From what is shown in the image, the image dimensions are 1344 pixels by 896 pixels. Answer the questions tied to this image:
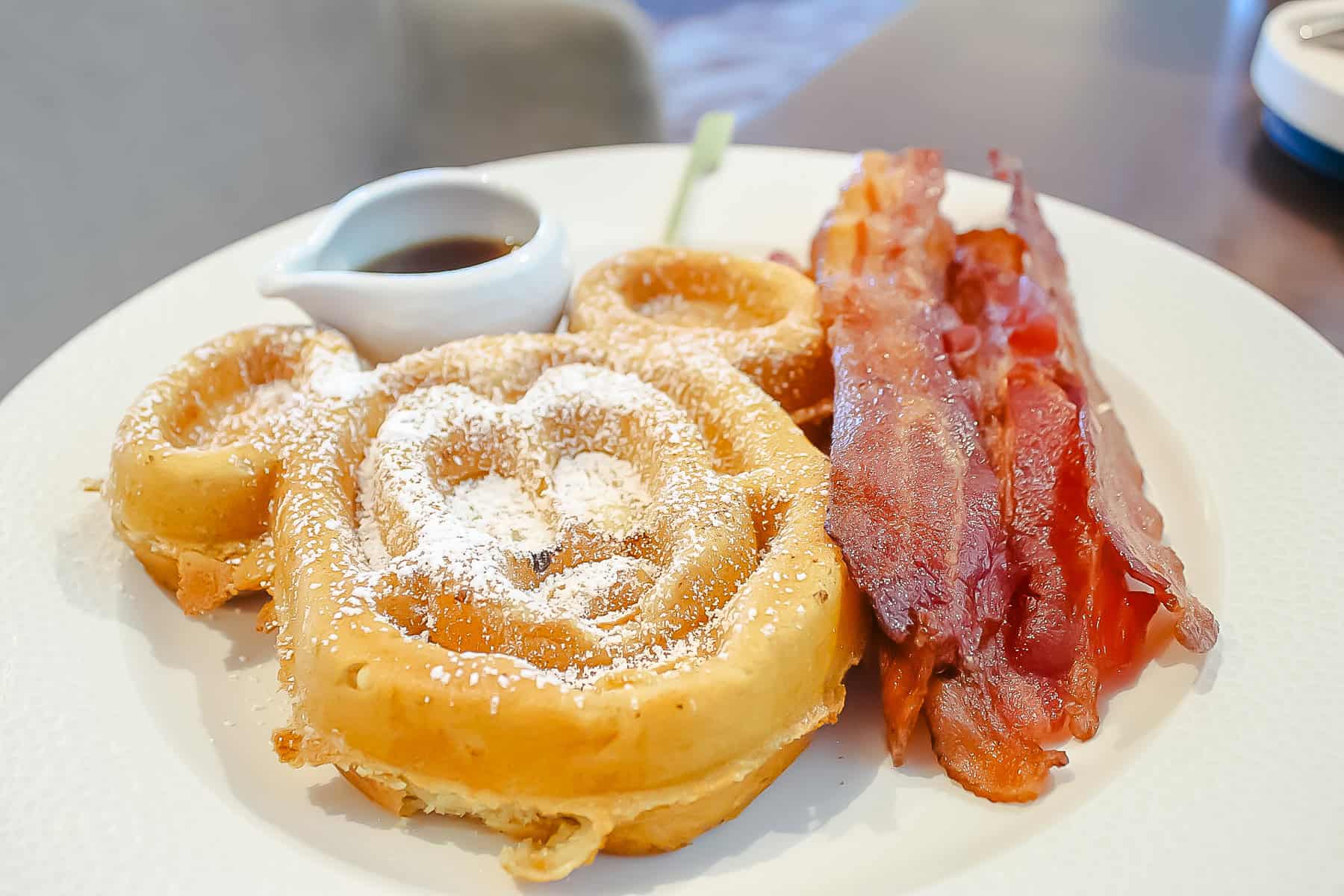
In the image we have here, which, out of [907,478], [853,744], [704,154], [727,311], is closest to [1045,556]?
[907,478]

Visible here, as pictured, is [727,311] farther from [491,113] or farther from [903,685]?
[491,113]

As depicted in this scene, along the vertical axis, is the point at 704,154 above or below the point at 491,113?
above

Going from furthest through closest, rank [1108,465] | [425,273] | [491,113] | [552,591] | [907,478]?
[491,113] → [425,273] → [1108,465] → [907,478] → [552,591]

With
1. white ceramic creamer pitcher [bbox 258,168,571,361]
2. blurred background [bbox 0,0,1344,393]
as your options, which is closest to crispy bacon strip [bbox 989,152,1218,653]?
blurred background [bbox 0,0,1344,393]

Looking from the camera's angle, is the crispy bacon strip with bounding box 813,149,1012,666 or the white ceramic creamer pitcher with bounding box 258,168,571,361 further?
the white ceramic creamer pitcher with bounding box 258,168,571,361

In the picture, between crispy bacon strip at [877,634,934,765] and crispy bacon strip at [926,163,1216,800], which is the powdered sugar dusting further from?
crispy bacon strip at [926,163,1216,800]

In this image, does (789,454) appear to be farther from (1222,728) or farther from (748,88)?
(748,88)

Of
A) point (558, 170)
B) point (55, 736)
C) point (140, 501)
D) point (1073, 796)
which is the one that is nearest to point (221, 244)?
point (558, 170)
